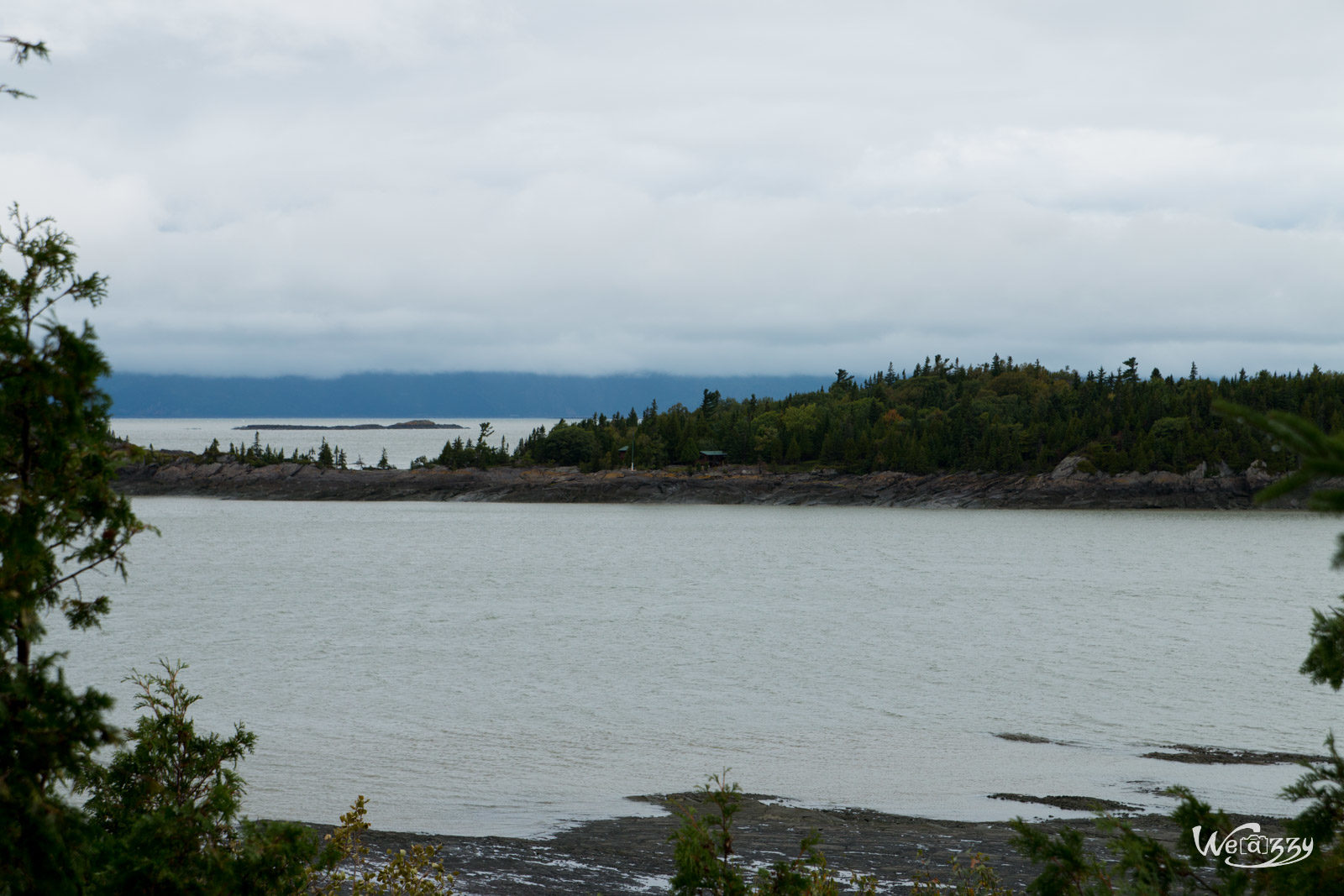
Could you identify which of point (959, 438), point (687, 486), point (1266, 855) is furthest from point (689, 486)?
point (1266, 855)

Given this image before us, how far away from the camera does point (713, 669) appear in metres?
32.5

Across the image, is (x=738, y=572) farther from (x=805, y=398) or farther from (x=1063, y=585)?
(x=805, y=398)

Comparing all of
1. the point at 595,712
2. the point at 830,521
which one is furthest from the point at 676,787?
the point at 830,521

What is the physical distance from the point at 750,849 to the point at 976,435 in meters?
126

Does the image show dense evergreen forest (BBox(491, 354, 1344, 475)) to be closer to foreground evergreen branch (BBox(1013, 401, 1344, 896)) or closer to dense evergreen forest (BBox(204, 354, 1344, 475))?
dense evergreen forest (BBox(204, 354, 1344, 475))

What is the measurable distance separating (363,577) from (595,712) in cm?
3454

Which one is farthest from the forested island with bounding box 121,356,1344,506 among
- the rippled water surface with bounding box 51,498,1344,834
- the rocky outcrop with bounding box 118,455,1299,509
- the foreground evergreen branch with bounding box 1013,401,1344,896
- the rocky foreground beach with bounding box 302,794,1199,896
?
the foreground evergreen branch with bounding box 1013,401,1344,896

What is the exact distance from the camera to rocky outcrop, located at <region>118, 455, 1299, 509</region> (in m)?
118

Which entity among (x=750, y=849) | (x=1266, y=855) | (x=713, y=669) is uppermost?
(x=1266, y=855)

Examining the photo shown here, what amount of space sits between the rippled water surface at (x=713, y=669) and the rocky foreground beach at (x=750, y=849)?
122 cm

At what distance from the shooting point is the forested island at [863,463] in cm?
11969

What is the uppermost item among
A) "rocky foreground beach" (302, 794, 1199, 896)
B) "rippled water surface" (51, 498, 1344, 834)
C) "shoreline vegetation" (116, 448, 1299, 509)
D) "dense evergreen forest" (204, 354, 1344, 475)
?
→ "dense evergreen forest" (204, 354, 1344, 475)

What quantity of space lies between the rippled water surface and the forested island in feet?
153

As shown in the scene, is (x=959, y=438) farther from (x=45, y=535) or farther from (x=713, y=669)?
(x=45, y=535)
